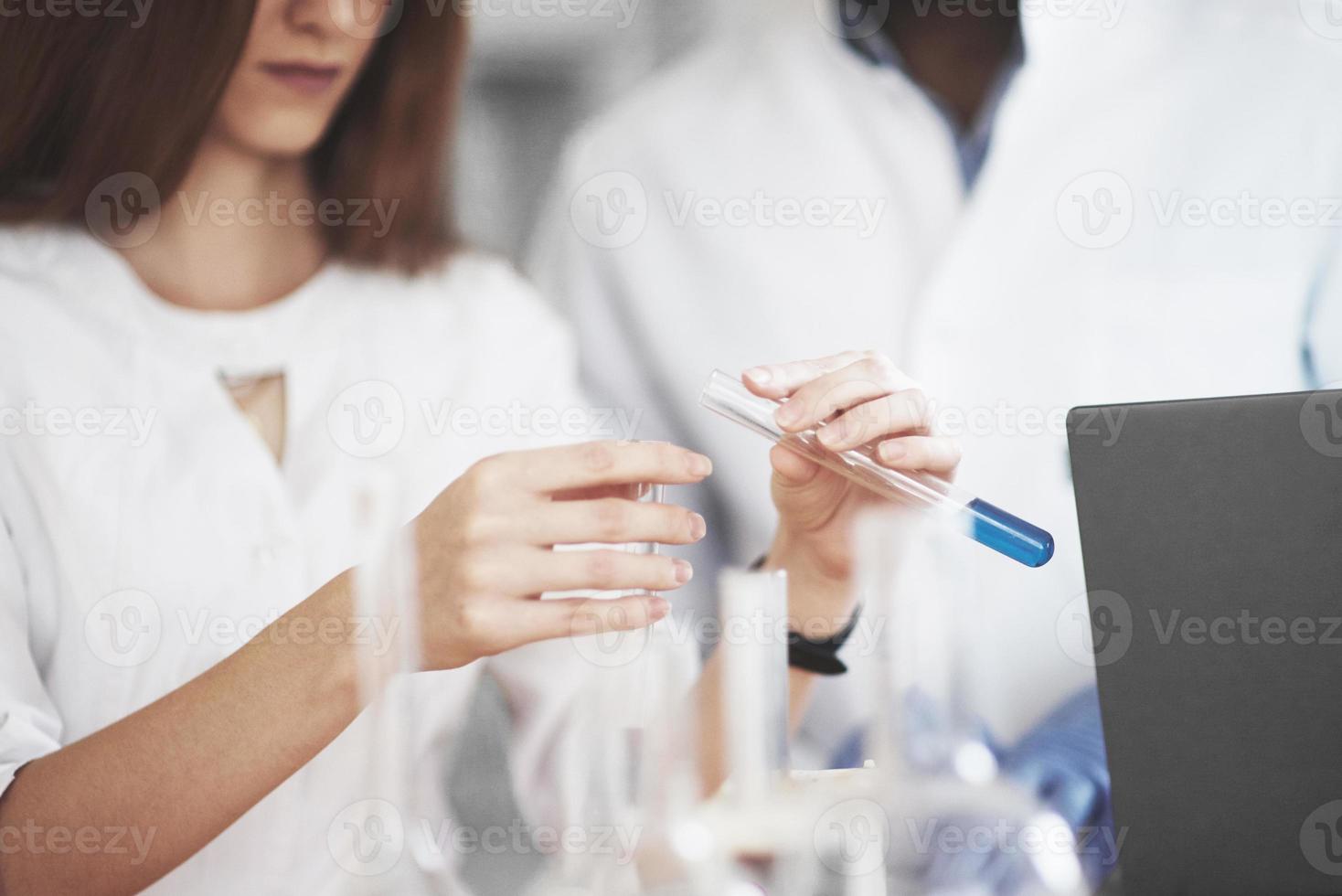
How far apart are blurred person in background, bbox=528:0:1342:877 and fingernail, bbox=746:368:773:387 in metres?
0.31

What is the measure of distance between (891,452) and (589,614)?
226 mm

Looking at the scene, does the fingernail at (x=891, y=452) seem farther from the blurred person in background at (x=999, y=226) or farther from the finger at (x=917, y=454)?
the blurred person in background at (x=999, y=226)

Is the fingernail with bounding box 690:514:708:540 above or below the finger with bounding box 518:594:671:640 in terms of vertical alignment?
above

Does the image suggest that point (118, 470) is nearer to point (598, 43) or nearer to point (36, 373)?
point (36, 373)

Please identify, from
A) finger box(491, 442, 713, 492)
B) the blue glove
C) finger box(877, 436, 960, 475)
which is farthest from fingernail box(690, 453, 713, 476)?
the blue glove

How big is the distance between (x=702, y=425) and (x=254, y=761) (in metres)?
0.50

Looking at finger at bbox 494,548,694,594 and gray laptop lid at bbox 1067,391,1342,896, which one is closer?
gray laptop lid at bbox 1067,391,1342,896

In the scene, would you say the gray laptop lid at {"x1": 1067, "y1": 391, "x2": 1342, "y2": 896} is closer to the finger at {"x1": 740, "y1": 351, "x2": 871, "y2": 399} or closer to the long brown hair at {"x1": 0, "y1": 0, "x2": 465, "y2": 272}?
the finger at {"x1": 740, "y1": 351, "x2": 871, "y2": 399}

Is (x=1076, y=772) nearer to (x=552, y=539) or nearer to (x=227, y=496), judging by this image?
(x=552, y=539)

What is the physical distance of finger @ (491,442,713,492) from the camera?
67 cm

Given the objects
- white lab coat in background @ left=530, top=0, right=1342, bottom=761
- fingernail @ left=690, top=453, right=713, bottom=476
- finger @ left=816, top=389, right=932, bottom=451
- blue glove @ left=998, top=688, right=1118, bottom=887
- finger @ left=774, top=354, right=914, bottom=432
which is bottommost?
blue glove @ left=998, top=688, right=1118, bottom=887

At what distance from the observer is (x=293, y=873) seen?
927 millimetres

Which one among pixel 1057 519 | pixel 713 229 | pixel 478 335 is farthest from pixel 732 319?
pixel 1057 519

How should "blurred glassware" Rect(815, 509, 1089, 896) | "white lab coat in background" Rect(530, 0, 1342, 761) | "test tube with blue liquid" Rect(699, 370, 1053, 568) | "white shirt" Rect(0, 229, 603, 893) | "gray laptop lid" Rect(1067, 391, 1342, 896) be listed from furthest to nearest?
"white lab coat in background" Rect(530, 0, 1342, 761) < "white shirt" Rect(0, 229, 603, 893) < "blurred glassware" Rect(815, 509, 1089, 896) < "test tube with blue liquid" Rect(699, 370, 1053, 568) < "gray laptop lid" Rect(1067, 391, 1342, 896)
